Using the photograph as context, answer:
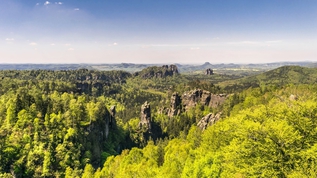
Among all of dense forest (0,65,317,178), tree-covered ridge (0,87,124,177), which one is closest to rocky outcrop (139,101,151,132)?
dense forest (0,65,317,178)

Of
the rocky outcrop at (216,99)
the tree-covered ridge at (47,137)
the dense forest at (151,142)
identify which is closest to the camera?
the dense forest at (151,142)

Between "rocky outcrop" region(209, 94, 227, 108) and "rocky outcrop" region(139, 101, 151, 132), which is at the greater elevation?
"rocky outcrop" region(209, 94, 227, 108)

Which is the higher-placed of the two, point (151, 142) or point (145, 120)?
point (151, 142)

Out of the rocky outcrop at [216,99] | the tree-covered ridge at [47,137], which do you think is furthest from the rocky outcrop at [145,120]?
the rocky outcrop at [216,99]

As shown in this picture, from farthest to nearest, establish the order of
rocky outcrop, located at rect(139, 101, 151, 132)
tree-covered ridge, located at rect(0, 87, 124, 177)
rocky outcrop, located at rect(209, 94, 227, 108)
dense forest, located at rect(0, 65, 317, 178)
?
rocky outcrop, located at rect(209, 94, 227, 108) → rocky outcrop, located at rect(139, 101, 151, 132) → tree-covered ridge, located at rect(0, 87, 124, 177) → dense forest, located at rect(0, 65, 317, 178)

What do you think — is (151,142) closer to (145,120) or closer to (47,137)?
(47,137)

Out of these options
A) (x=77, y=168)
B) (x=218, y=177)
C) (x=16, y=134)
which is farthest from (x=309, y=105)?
(x=16, y=134)

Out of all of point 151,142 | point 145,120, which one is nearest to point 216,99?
point 145,120

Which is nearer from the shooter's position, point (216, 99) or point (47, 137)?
point (47, 137)

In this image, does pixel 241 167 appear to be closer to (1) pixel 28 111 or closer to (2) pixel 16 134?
(2) pixel 16 134

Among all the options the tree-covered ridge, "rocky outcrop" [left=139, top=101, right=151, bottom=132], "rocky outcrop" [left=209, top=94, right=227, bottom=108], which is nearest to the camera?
the tree-covered ridge

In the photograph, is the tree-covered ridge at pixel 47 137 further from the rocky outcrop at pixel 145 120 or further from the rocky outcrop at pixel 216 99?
the rocky outcrop at pixel 216 99

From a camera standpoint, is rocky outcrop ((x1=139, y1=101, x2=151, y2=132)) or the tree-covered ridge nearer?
the tree-covered ridge

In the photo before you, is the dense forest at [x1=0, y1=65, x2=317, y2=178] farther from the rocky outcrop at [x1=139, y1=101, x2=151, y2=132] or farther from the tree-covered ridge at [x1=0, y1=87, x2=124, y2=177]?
the tree-covered ridge at [x1=0, y1=87, x2=124, y2=177]
